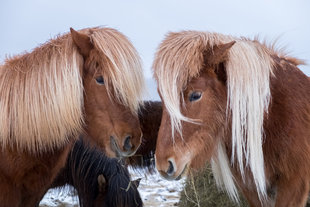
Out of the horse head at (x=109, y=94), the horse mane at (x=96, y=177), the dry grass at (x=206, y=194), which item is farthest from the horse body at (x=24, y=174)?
the dry grass at (x=206, y=194)

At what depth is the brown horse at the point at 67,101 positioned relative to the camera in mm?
3062

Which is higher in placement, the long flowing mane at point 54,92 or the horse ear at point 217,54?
the horse ear at point 217,54

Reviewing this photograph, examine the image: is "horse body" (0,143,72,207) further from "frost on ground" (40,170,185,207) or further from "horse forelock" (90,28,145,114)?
"frost on ground" (40,170,185,207)

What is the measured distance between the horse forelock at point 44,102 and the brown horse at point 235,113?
2.31ft

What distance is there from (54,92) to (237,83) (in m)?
1.41

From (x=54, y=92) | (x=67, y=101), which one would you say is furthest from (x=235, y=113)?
(x=54, y=92)

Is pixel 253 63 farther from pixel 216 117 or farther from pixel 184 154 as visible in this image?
pixel 184 154

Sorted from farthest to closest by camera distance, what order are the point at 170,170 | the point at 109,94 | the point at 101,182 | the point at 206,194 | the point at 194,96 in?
the point at 206,194, the point at 101,182, the point at 109,94, the point at 194,96, the point at 170,170

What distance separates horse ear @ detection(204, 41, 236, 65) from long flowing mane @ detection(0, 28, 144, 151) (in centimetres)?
67

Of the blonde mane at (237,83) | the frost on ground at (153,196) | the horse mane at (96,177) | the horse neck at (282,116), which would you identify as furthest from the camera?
the frost on ground at (153,196)

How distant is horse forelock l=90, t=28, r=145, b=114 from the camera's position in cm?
305

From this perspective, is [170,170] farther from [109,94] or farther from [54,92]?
[54,92]

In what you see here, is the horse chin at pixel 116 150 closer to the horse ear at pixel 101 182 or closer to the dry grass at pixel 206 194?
the horse ear at pixel 101 182

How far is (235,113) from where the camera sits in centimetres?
283
